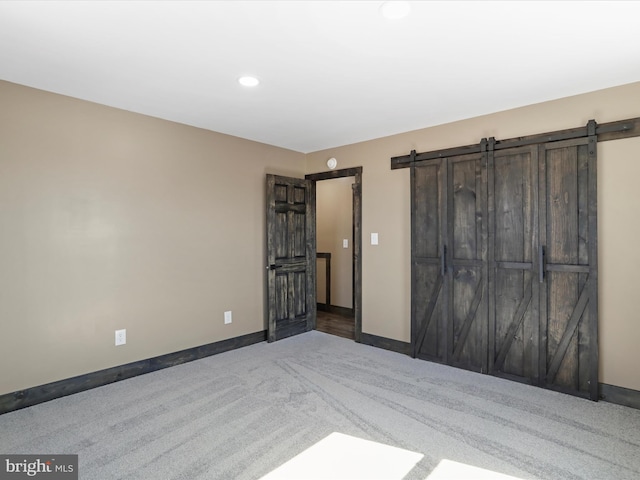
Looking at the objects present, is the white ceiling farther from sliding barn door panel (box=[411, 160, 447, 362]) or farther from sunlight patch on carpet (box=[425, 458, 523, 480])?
sunlight patch on carpet (box=[425, 458, 523, 480])

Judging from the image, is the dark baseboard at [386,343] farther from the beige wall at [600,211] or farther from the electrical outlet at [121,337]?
the electrical outlet at [121,337]

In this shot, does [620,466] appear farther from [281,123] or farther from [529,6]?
[281,123]

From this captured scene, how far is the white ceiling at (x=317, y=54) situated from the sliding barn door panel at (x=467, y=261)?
24.5 inches

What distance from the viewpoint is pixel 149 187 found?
3.35 m

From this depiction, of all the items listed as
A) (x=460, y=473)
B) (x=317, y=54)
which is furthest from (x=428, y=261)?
(x=317, y=54)

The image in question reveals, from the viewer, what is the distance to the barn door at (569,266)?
2.76 meters

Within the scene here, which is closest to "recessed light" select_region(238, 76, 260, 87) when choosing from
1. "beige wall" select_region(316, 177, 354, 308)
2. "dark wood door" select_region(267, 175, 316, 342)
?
"dark wood door" select_region(267, 175, 316, 342)

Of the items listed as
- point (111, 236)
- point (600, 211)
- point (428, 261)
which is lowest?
point (428, 261)

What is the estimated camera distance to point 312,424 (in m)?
2.38

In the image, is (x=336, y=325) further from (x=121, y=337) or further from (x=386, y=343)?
(x=121, y=337)

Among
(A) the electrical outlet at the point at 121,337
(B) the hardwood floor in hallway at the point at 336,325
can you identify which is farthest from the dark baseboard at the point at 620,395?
(A) the electrical outlet at the point at 121,337

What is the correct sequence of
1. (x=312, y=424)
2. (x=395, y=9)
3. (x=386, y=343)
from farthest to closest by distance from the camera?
(x=386, y=343) < (x=312, y=424) < (x=395, y=9)

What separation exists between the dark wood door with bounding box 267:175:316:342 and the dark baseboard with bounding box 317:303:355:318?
36.1 inches

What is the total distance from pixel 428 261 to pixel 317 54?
2300 mm
